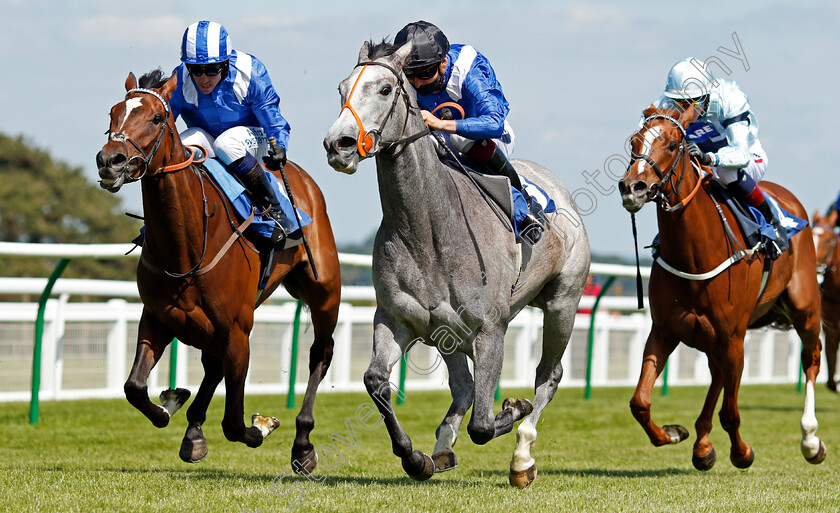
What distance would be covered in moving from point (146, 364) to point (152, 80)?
1.42 metres

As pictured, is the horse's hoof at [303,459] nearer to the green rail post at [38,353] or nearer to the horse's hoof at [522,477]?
the horse's hoof at [522,477]

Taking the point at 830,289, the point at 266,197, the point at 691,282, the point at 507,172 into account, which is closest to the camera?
the point at 507,172

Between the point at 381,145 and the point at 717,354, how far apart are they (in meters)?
2.83

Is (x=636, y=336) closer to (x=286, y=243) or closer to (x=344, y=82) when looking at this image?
(x=286, y=243)

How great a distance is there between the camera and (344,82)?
4.49 meters

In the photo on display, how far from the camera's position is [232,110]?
20.2ft

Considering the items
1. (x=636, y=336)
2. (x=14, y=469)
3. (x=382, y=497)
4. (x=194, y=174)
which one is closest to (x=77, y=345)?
(x=14, y=469)

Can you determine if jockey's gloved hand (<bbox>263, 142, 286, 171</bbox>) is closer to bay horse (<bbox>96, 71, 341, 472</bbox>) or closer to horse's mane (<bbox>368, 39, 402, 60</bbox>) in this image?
bay horse (<bbox>96, 71, 341, 472</bbox>)

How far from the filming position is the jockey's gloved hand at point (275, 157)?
19.9 feet

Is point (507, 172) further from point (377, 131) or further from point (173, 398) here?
point (173, 398)

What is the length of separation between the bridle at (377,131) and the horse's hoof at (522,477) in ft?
5.95

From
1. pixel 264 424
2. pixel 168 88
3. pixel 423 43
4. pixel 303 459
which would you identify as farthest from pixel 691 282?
pixel 168 88

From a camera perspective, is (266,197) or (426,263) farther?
(266,197)

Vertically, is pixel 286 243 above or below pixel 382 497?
above
